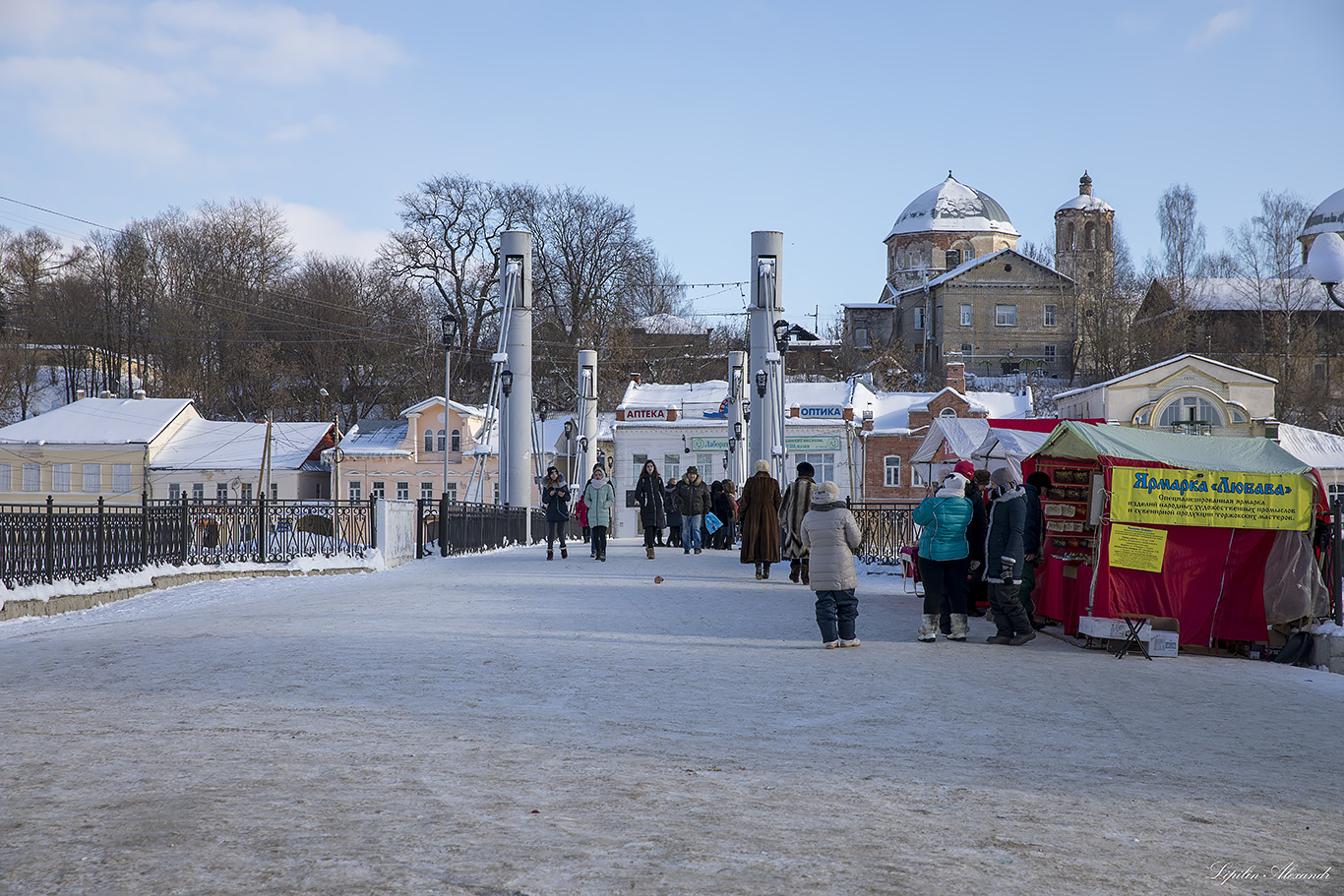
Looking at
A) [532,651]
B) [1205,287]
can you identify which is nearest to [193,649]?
[532,651]

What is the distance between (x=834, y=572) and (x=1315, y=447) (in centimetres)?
4422

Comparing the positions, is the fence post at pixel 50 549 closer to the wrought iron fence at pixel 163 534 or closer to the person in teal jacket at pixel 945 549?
the wrought iron fence at pixel 163 534

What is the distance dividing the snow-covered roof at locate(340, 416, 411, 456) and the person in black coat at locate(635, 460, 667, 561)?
133 feet

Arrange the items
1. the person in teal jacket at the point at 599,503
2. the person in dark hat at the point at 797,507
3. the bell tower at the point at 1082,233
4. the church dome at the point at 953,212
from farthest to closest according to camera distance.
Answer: the church dome at the point at 953,212 → the bell tower at the point at 1082,233 → the person in teal jacket at the point at 599,503 → the person in dark hat at the point at 797,507

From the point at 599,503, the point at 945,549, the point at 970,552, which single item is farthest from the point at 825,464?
the point at 945,549

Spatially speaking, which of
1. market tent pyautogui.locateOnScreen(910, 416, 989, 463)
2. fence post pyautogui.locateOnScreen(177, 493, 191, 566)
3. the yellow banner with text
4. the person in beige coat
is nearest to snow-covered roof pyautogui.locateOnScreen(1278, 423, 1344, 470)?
market tent pyautogui.locateOnScreen(910, 416, 989, 463)

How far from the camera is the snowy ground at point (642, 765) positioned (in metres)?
4.28

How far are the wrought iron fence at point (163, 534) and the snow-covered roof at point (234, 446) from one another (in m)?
38.7

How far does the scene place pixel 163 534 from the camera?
18.2 metres

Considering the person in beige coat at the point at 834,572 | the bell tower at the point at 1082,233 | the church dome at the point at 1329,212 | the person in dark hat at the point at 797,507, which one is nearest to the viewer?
the person in beige coat at the point at 834,572

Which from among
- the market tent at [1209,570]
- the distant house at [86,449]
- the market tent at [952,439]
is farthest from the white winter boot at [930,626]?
the distant house at [86,449]

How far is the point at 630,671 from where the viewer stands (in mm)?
8992

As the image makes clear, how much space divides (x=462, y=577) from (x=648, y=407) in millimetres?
40292

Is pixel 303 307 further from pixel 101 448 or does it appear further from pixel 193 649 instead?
pixel 193 649
